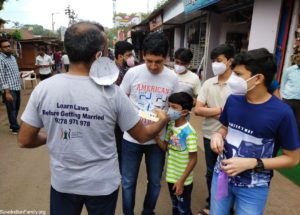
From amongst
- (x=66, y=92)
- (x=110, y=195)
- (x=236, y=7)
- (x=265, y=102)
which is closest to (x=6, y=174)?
(x=110, y=195)

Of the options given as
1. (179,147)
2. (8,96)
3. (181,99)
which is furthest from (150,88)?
(8,96)

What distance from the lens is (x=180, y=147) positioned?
2262 mm

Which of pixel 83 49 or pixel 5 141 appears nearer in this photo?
pixel 83 49

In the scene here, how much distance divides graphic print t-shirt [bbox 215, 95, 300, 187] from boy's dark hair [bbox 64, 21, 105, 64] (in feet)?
3.20

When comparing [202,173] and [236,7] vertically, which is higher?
[236,7]

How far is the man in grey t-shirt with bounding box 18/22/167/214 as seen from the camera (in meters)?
1.40

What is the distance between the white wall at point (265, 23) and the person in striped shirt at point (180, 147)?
3.57 meters

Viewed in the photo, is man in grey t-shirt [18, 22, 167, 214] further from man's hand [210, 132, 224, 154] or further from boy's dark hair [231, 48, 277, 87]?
boy's dark hair [231, 48, 277, 87]

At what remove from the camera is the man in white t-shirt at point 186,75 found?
3088 mm

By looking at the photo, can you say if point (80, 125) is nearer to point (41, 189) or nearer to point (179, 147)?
point (179, 147)

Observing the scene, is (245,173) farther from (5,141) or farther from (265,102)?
(5,141)

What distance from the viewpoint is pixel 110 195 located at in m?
1.65

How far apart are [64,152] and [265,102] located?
1232 mm

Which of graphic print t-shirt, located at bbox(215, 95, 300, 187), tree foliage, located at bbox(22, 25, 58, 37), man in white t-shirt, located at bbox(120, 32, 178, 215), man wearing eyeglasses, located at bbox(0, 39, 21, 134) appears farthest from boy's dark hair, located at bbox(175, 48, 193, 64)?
tree foliage, located at bbox(22, 25, 58, 37)
